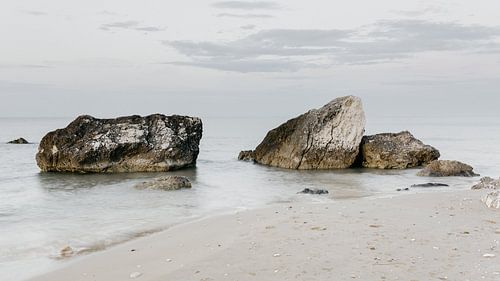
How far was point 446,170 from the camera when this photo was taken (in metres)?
22.2

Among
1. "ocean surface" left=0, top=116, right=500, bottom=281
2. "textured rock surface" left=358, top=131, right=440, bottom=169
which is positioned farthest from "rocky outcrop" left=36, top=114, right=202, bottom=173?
"textured rock surface" left=358, top=131, right=440, bottom=169

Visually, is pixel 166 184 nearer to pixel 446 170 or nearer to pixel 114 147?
pixel 114 147

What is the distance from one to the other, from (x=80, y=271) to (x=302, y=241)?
11.3 ft

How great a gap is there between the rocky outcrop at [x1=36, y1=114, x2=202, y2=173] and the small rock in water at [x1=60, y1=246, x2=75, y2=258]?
14.6 meters

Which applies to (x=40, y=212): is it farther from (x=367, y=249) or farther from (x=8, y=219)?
(x=367, y=249)

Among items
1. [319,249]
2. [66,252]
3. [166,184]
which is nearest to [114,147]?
[166,184]

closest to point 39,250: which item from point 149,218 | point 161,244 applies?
point 161,244

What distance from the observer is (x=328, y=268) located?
22.6 feet

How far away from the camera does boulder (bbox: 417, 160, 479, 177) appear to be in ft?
72.7

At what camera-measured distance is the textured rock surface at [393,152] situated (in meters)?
26.1

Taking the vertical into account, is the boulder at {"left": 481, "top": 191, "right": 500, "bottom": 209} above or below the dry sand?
above

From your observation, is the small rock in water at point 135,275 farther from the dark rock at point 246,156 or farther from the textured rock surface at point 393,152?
the dark rock at point 246,156

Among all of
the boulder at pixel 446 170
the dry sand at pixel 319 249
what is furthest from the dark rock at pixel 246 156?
the dry sand at pixel 319 249

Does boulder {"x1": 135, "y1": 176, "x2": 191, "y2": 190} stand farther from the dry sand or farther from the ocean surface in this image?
the dry sand
